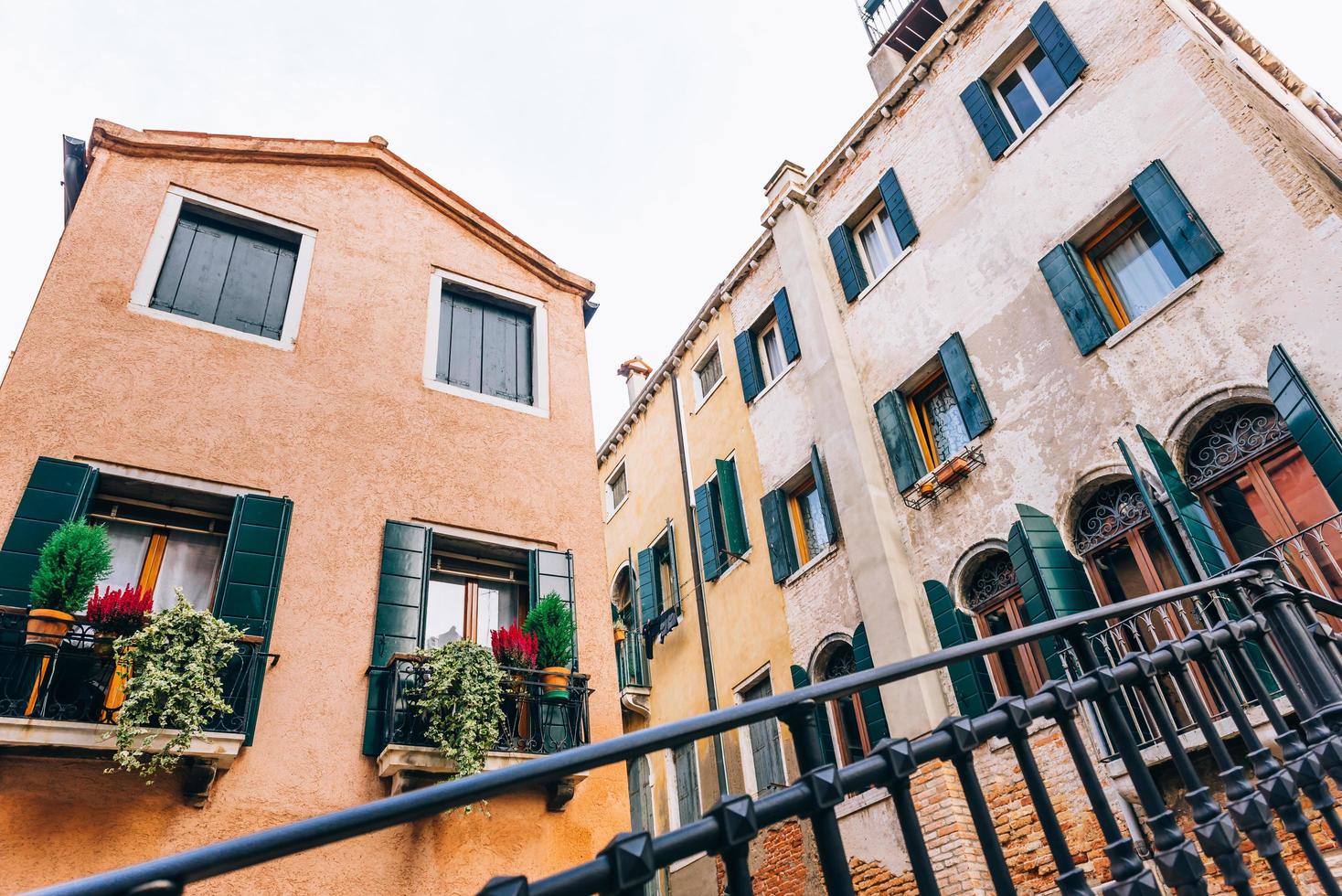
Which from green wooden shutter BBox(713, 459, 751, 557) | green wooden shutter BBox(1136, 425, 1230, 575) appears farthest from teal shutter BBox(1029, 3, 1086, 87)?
green wooden shutter BBox(713, 459, 751, 557)

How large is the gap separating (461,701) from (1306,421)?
7001 mm

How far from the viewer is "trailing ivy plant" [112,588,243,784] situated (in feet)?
17.8

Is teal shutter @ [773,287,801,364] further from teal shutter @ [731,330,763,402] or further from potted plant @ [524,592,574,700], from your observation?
potted plant @ [524,592,574,700]

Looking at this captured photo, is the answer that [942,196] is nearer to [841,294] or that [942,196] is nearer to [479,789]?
[841,294]

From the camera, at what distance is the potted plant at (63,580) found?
550 centimetres

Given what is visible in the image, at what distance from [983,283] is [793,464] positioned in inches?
156

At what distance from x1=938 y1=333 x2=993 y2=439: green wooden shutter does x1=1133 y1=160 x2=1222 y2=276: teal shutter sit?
2534mm

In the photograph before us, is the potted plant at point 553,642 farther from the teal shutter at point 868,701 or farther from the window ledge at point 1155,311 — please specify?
the window ledge at point 1155,311

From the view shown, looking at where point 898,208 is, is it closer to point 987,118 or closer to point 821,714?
point 987,118

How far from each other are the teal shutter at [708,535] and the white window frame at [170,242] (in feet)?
26.6

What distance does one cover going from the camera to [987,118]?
37.9 ft

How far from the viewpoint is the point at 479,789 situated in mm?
1195

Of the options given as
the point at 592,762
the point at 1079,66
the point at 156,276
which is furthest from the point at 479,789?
the point at 1079,66

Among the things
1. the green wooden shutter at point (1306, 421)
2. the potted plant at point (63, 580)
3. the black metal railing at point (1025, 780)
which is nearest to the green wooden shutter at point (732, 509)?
the green wooden shutter at point (1306, 421)
